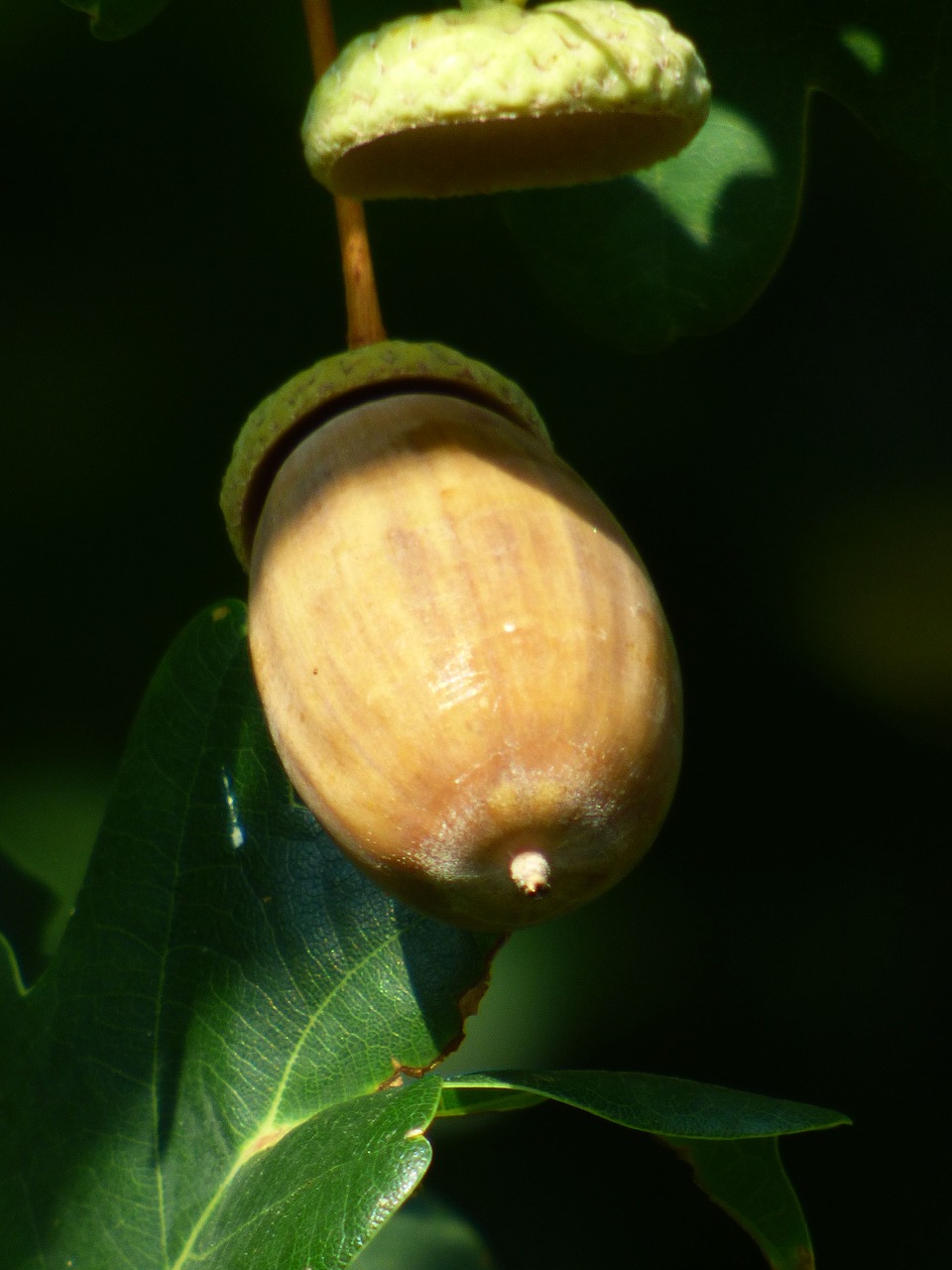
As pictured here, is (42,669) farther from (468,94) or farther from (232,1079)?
(468,94)

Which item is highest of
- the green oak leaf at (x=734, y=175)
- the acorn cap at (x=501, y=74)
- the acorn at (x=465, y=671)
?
the acorn cap at (x=501, y=74)

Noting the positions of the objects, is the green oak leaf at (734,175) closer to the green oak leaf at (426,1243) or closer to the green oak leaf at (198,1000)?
the green oak leaf at (198,1000)

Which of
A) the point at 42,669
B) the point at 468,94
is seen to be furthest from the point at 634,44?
the point at 42,669

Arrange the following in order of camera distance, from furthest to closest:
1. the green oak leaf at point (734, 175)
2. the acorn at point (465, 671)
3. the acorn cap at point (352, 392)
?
the green oak leaf at point (734, 175), the acorn cap at point (352, 392), the acorn at point (465, 671)

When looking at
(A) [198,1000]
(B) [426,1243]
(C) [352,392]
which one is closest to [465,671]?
(C) [352,392]

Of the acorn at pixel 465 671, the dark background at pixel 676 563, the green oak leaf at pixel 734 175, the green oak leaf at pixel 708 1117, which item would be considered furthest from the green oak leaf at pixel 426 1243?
the green oak leaf at pixel 734 175

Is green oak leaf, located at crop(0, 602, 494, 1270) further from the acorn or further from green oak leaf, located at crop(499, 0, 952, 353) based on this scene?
green oak leaf, located at crop(499, 0, 952, 353)

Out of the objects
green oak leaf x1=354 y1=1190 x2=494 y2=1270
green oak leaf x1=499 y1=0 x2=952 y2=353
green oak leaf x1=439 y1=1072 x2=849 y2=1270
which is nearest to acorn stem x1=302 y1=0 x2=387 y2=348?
green oak leaf x1=499 y1=0 x2=952 y2=353

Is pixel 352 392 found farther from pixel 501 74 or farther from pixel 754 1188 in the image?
pixel 754 1188
